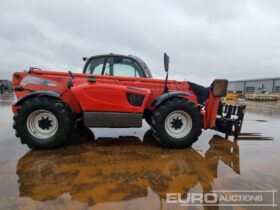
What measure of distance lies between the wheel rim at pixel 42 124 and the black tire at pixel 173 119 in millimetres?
2068

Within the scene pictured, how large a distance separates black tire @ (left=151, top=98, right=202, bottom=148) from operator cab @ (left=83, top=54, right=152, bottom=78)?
1232 mm

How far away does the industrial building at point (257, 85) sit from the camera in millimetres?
58375

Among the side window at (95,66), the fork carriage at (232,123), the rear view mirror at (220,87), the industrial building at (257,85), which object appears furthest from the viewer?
the industrial building at (257,85)

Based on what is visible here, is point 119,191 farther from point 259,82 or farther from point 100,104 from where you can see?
point 259,82

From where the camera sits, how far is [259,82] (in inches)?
2562

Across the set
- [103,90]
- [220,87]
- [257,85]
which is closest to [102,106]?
[103,90]

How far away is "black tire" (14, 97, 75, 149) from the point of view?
15.0 ft

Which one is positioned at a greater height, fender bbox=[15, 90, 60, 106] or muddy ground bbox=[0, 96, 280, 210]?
fender bbox=[15, 90, 60, 106]

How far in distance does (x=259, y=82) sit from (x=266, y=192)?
231ft

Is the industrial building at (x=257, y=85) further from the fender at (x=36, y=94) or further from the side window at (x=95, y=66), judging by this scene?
the fender at (x=36, y=94)

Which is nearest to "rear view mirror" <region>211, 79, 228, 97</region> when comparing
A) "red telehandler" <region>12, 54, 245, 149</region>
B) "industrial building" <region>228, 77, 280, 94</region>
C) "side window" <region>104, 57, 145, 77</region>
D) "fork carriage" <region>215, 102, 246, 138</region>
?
"red telehandler" <region>12, 54, 245, 149</region>

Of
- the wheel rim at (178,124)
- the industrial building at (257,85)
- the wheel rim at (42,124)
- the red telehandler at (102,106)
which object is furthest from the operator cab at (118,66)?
the industrial building at (257,85)

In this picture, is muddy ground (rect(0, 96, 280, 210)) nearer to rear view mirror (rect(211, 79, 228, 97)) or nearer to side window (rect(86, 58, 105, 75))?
rear view mirror (rect(211, 79, 228, 97))

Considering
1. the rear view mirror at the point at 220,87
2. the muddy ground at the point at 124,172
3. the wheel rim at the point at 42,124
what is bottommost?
the muddy ground at the point at 124,172
